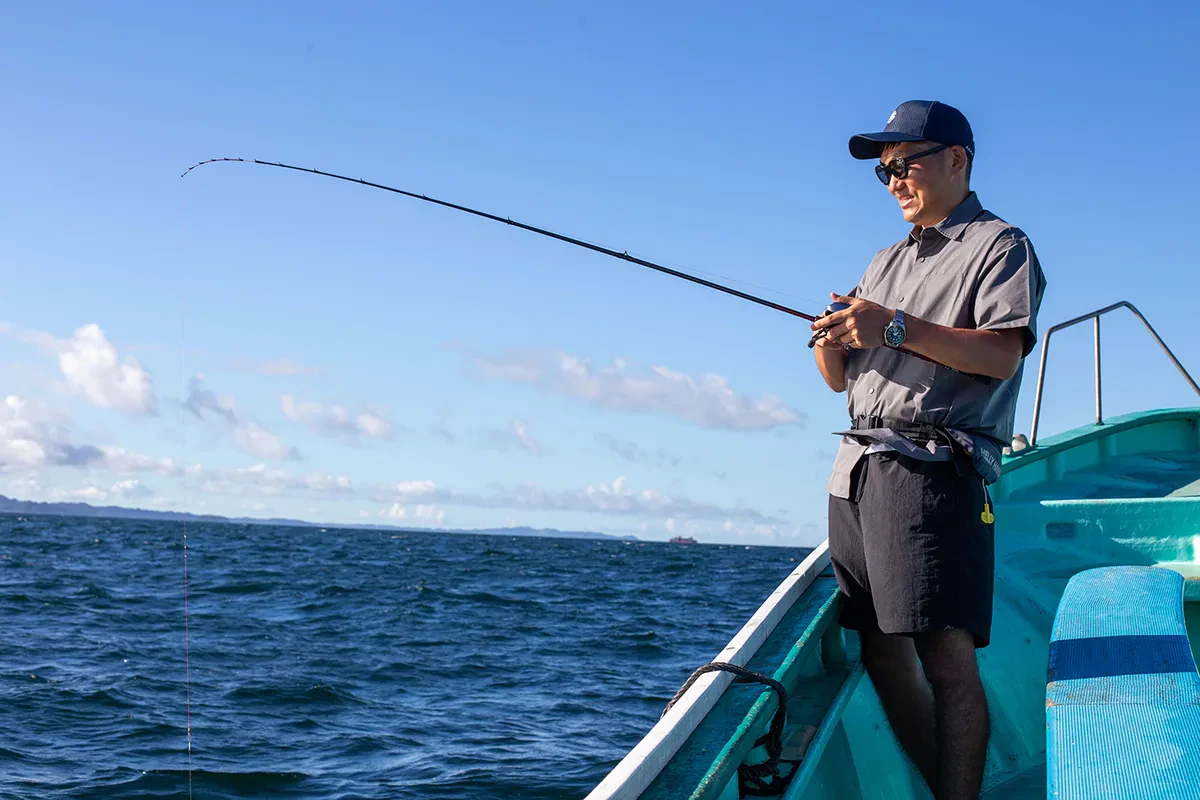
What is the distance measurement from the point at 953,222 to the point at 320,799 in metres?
4.86

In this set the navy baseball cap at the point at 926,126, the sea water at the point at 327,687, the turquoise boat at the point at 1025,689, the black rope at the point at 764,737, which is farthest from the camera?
the sea water at the point at 327,687

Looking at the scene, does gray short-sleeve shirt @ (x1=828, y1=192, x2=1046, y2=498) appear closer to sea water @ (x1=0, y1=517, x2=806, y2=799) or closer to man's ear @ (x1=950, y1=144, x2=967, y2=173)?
man's ear @ (x1=950, y1=144, x2=967, y2=173)

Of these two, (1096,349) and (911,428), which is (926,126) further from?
(1096,349)

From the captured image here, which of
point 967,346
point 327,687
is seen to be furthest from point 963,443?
point 327,687

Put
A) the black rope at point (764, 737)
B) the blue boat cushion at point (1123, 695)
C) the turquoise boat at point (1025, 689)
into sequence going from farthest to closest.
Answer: the black rope at point (764, 737) → the turquoise boat at point (1025, 689) → the blue boat cushion at point (1123, 695)

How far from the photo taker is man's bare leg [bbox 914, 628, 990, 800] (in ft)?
6.82

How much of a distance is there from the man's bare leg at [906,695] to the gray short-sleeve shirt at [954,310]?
394 mm

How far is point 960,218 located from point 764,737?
110cm

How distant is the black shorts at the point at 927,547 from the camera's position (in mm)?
2008

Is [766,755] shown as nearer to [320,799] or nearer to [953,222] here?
[953,222]

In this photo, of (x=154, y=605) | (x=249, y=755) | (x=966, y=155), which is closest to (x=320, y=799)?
(x=249, y=755)

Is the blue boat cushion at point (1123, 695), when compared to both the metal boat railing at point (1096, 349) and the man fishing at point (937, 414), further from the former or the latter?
the metal boat railing at point (1096, 349)

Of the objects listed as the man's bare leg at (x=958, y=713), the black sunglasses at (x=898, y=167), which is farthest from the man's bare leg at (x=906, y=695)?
the black sunglasses at (x=898, y=167)

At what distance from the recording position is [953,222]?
2191 millimetres
